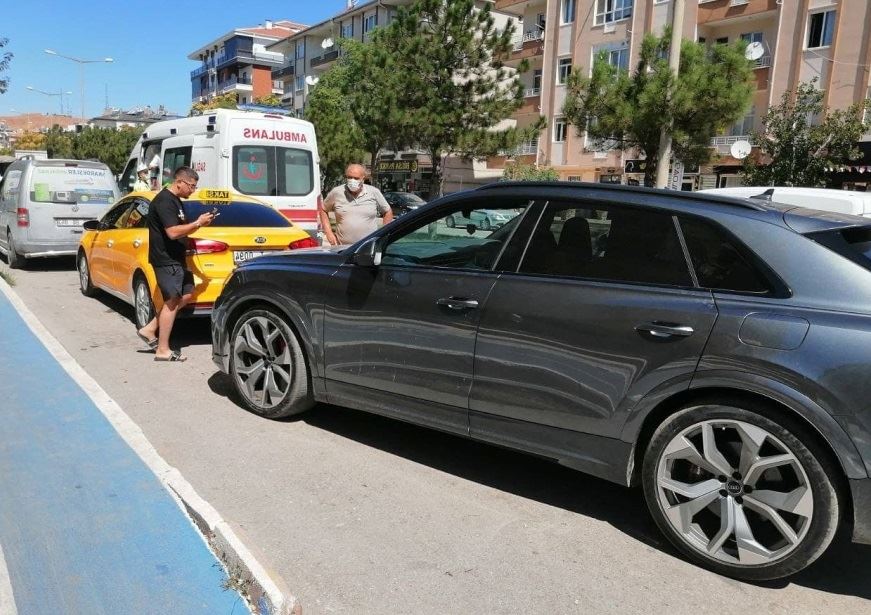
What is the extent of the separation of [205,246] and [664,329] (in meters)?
4.84

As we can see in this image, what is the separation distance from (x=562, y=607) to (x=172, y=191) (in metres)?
5.08

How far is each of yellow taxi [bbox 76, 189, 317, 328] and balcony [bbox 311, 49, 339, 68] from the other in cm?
5317

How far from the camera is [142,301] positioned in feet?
23.5

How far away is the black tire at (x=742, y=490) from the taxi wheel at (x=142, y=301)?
217 inches

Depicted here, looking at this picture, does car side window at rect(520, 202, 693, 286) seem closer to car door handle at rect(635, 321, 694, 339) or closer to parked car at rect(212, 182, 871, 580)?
parked car at rect(212, 182, 871, 580)

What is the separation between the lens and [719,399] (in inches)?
118

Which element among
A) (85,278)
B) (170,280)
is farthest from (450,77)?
(170,280)

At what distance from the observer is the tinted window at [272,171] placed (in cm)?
1127

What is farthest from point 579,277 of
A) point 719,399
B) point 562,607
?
point 562,607

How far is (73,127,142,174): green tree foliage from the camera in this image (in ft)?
200

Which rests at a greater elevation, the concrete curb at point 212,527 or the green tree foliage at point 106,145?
the green tree foliage at point 106,145

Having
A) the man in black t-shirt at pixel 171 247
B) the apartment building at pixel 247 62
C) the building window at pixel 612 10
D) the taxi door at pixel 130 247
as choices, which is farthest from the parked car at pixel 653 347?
the apartment building at pixel 247 62

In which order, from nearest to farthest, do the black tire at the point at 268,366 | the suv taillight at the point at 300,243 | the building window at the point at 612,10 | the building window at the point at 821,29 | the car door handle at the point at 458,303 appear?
the car door handle at the point at 458,303 < the black tire at the point at 268,366 < the suv taillight at the point at 300,243 < the building window at the point at 821,29 < the building window at the point at 612,10

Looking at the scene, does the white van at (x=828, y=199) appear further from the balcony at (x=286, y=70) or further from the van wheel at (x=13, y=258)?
the balcony at (x=286, y=70)
